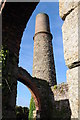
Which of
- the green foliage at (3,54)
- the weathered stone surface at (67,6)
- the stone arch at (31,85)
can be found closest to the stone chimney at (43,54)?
the stone arch at (31,85)

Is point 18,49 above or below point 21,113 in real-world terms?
above

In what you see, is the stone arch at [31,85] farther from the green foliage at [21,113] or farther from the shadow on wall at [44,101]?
the green foliage at [21,113]

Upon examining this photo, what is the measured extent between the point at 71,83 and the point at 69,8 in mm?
830

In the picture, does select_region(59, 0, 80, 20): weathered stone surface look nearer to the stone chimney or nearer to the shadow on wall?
the shadow on wall

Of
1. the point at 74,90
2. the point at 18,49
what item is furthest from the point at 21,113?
the point at 74,90

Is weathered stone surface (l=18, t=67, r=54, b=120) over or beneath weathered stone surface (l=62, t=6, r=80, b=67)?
beneath

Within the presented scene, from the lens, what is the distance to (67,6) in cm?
153

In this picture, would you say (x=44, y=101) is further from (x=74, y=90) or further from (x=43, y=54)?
(x=74, y=90)

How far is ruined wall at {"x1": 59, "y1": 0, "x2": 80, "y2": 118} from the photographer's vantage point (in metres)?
1.20

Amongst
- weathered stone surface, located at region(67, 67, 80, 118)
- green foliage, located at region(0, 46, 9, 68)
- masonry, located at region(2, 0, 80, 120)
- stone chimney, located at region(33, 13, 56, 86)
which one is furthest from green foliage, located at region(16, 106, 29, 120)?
weathered stone surface, located at region(67, 67, 80, 118)

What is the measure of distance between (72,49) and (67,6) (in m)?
0.55

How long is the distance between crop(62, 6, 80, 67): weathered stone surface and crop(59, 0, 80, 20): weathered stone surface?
0.19ft

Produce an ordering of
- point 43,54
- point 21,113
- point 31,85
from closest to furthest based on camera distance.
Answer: point 31,85 → point 21,113 → point 43,54

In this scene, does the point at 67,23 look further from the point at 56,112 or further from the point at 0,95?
the point at 56,112
